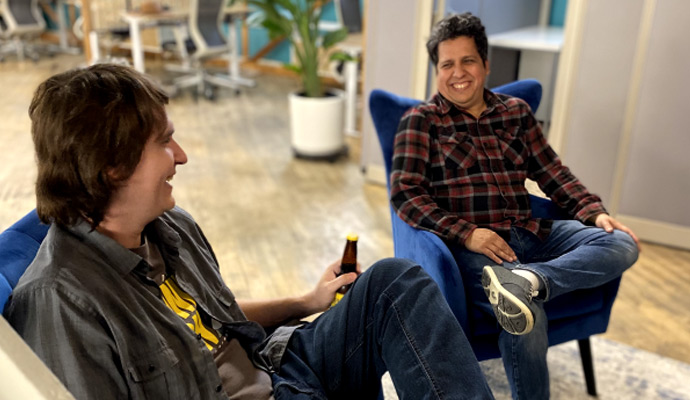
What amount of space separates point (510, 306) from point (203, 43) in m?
4.87

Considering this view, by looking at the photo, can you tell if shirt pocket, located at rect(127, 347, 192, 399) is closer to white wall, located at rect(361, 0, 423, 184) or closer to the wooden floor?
the wooden floor

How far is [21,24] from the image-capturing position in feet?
24.4

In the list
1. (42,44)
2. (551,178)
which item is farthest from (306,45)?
(42,44)

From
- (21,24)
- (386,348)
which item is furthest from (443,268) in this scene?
(21,24)

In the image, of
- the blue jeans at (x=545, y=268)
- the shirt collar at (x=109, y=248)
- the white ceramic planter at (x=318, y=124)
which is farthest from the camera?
the white ceramic planter at (x=318, y=124)

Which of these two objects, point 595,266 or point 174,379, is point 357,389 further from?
point 595,266

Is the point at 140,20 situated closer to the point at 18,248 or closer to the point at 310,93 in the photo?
the point at 310,93

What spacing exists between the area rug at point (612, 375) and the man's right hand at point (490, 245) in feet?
1.64

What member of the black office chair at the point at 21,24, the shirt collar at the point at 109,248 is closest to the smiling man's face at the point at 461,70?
the shirt collar at the point at 109,248

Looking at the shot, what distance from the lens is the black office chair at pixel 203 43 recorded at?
18.8 feet

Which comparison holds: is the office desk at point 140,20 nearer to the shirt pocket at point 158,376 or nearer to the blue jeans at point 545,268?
the blue jeans at point 545,268

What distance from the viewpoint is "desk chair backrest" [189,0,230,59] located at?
5691 mm

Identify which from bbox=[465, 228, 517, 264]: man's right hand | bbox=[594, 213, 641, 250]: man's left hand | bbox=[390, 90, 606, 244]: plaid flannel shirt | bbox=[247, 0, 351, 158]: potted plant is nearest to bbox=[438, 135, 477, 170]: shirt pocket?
bbox=[390, 90, 606, 244]: plaid flannel shirt

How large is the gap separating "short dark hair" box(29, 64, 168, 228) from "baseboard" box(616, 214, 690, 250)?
2.68 metres
